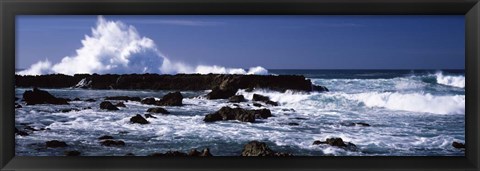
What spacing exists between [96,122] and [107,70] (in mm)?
321

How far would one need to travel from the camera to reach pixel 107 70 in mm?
3816

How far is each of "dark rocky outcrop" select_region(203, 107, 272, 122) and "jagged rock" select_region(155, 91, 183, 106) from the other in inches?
8.2

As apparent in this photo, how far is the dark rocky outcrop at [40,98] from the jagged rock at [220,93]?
2.91ft

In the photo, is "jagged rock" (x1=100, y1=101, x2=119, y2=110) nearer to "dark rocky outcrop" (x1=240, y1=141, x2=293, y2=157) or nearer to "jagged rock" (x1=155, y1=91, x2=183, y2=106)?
"jagged rock" (x1=155, y1=91, x2=183, y2=106)

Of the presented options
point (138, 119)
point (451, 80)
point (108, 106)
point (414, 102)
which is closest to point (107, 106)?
point (108, 106)

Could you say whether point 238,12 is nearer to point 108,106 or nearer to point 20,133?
point 108,106

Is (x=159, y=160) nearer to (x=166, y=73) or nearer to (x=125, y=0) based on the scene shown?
(x=166, y=73)

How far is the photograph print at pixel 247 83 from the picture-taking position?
12.3ft

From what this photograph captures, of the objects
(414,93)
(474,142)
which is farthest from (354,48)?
(474,142)

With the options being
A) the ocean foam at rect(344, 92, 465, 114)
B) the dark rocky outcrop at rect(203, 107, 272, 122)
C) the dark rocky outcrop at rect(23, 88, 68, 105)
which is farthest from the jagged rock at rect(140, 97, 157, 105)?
the ocean foam at rect(344, 92, 465, 114)

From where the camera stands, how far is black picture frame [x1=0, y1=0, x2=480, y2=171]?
142 inches

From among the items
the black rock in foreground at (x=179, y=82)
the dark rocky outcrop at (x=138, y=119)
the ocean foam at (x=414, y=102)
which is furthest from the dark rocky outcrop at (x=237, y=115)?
the ocean foam at (x=414, y=102)

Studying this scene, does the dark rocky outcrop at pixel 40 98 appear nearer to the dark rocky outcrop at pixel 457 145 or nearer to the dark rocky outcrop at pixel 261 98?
the dark rocky outcrop at pixel 261 98

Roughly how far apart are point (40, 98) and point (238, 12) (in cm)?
130
